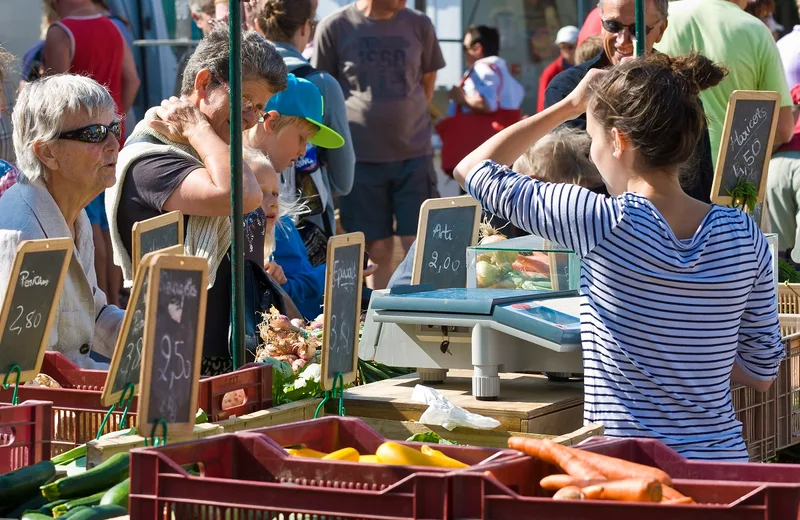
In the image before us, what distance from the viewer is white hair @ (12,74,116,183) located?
3.04 metres

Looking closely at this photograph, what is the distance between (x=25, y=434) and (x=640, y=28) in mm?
1699

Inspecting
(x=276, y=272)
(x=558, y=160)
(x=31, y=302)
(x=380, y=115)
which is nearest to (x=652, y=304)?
(x=31, y=302)

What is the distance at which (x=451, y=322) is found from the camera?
8.41ft

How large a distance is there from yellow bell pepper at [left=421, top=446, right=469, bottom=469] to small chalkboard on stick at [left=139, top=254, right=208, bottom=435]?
1.32 ft

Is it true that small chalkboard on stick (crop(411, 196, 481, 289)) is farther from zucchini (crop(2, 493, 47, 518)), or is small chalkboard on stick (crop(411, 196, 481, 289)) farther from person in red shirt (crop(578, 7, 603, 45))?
person in red shirt (crop(578, 7, 603, 45))

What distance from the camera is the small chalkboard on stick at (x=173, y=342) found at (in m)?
2.00

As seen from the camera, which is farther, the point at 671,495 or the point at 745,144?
the point at 745,144

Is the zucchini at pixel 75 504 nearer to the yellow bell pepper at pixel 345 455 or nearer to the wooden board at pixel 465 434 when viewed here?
the yellow bell pepper at pixel 345 455

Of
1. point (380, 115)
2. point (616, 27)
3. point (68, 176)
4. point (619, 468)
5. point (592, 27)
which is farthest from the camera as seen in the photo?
point (380, 115)

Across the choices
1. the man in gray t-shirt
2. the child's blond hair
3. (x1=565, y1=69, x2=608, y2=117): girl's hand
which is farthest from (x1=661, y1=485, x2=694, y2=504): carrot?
the man in gray t-shirt

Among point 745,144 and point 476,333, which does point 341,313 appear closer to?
point 476,333

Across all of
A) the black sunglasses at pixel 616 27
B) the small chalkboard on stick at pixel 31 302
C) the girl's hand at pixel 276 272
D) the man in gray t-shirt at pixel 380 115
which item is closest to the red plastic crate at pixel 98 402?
the small chalkboard on stick at pixel 31 302

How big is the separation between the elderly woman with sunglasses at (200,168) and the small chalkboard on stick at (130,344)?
1.09 m

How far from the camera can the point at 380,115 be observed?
6.80 m
